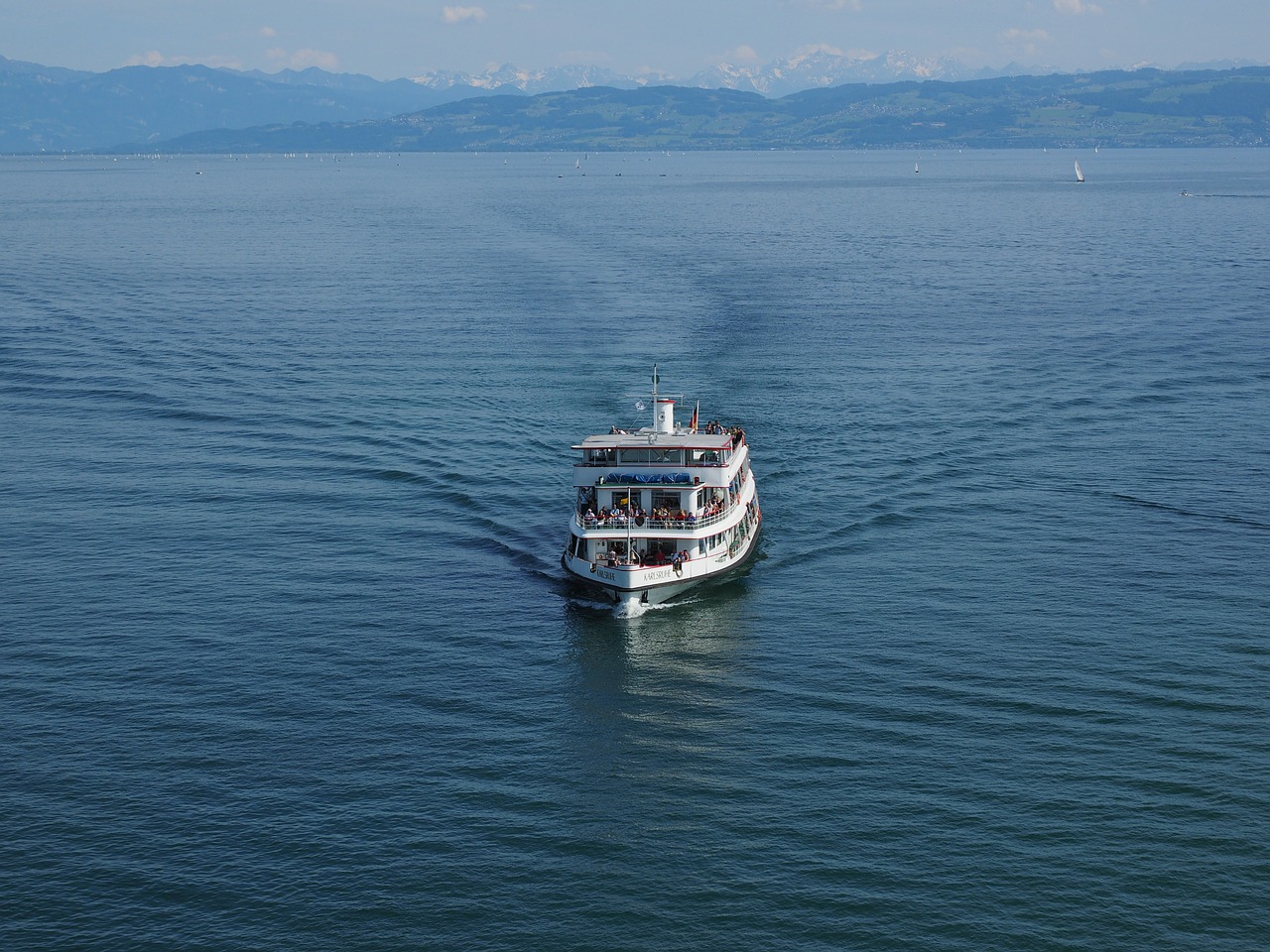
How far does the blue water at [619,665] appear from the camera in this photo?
50.1m

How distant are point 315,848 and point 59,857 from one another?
30.9 feet

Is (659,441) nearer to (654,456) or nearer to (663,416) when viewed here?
(654,456)

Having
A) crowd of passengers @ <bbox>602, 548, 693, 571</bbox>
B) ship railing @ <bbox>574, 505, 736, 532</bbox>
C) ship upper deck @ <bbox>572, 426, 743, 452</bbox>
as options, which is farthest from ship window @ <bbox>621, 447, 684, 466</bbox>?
crowd of passengers @ <bbox>602, 548, 693, 571</bbox>

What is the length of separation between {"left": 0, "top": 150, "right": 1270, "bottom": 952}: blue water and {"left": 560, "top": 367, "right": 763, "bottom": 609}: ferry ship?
2.37 metres

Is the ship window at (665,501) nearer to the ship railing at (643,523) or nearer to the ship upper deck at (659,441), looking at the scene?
the ship railing at (643,523)

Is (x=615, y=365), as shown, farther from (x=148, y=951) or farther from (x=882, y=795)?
(x=148, y=951)

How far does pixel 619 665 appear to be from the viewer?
69625mm

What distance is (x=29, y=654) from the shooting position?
6919cm

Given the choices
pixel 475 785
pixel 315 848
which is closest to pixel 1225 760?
→ pixel 475 785

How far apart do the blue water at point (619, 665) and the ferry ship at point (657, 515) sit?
237 cm

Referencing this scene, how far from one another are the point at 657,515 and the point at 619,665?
1404cm

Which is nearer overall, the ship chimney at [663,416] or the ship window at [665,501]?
the ship window at [665,501]

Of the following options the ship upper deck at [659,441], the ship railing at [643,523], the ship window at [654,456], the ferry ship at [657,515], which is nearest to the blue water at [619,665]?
the ferry ship at [657,515]

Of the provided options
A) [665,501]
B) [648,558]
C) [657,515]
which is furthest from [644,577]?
[665,501]
